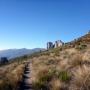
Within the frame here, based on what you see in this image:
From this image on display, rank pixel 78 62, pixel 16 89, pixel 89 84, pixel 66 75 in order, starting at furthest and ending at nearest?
pixel 78 62
pixel 66 75
pixel 16 89
pixel 89 84

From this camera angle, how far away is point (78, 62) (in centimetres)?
1595

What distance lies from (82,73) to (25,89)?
8.98ft

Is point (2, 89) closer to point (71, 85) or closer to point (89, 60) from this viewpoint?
point (71, 85)

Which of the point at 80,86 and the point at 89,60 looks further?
the point at 89,60

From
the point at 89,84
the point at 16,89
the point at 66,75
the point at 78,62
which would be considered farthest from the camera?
the point at 78,62

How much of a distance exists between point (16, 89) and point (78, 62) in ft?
18.4

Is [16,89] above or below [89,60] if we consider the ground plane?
below

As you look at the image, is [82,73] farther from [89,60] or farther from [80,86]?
[89,60]

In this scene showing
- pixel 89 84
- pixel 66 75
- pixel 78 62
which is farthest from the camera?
pixel 78 62

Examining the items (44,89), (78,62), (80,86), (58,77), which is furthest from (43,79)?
(78,62)

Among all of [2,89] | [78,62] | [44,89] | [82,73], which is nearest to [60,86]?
[44,89]

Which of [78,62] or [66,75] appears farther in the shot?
[78,62]

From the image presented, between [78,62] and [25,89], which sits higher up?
[78,62]

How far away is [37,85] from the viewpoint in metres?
11.8
